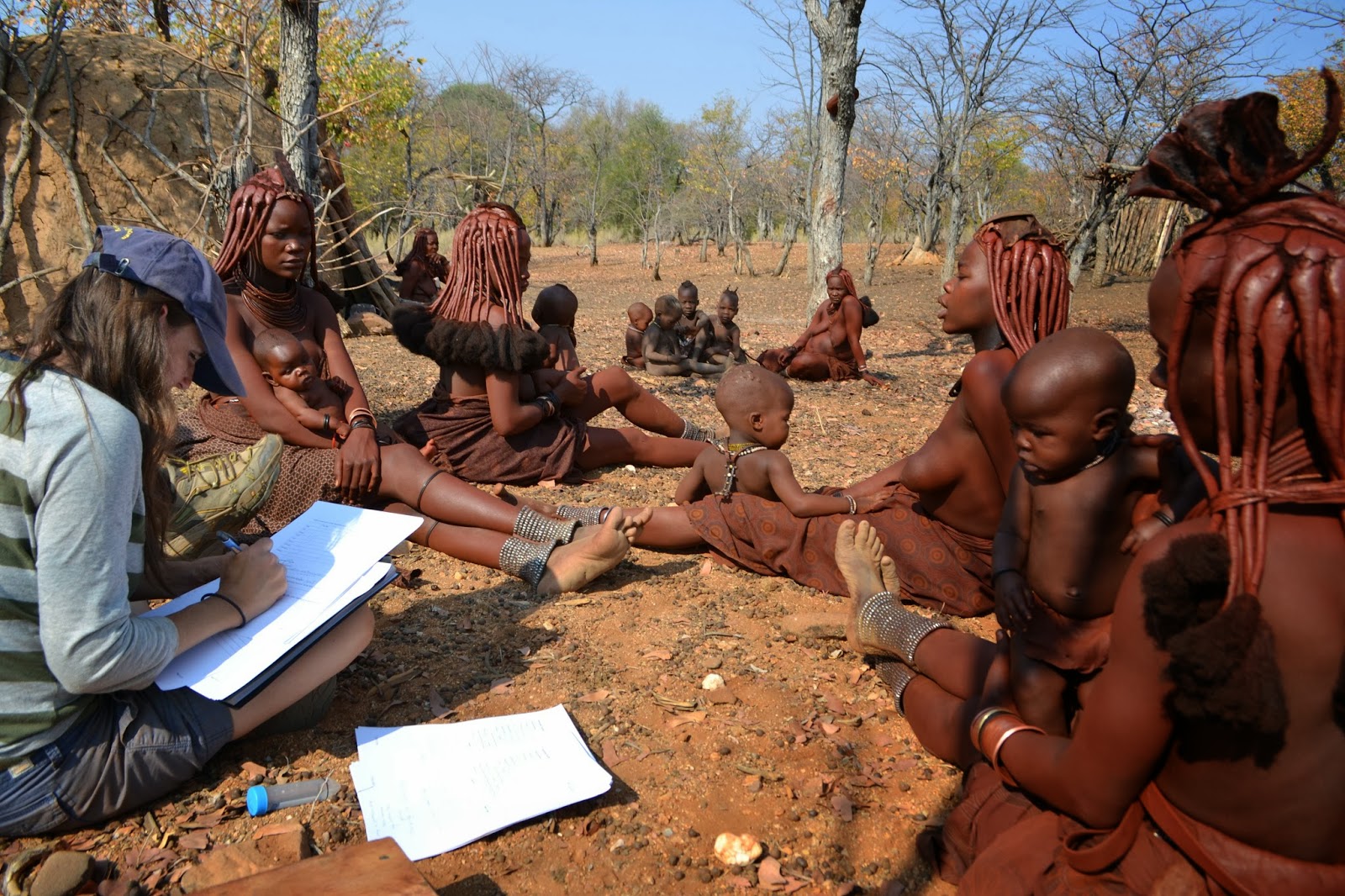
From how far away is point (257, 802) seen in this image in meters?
2.33

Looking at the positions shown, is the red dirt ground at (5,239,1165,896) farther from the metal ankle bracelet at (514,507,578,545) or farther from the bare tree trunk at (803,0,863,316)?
the bare tree trunk at (803,0,863,316)

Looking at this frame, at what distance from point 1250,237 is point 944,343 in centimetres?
1170

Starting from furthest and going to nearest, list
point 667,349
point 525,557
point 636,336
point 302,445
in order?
point 636,336 < point 667,349 < point 302,445 < point 525,557

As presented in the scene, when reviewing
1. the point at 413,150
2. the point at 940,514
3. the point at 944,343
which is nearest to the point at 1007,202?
the point at 413,150

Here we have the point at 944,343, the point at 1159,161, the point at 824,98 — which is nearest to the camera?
the point at 1159,161

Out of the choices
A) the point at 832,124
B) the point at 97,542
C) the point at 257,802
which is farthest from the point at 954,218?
the point at 97,542

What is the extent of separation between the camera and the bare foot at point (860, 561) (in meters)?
3.26

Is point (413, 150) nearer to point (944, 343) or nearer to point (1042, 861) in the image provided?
point (944, 343)

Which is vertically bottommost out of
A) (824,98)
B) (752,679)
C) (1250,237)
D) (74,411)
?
(752,679)

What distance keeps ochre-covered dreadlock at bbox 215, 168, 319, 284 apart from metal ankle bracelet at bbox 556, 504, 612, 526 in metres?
2.03

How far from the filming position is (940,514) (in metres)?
3.65

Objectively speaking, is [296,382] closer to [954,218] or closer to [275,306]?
[275,306]

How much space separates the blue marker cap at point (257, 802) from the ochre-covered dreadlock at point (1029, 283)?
2.93 m

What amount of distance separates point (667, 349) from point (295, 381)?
20.4 ft
